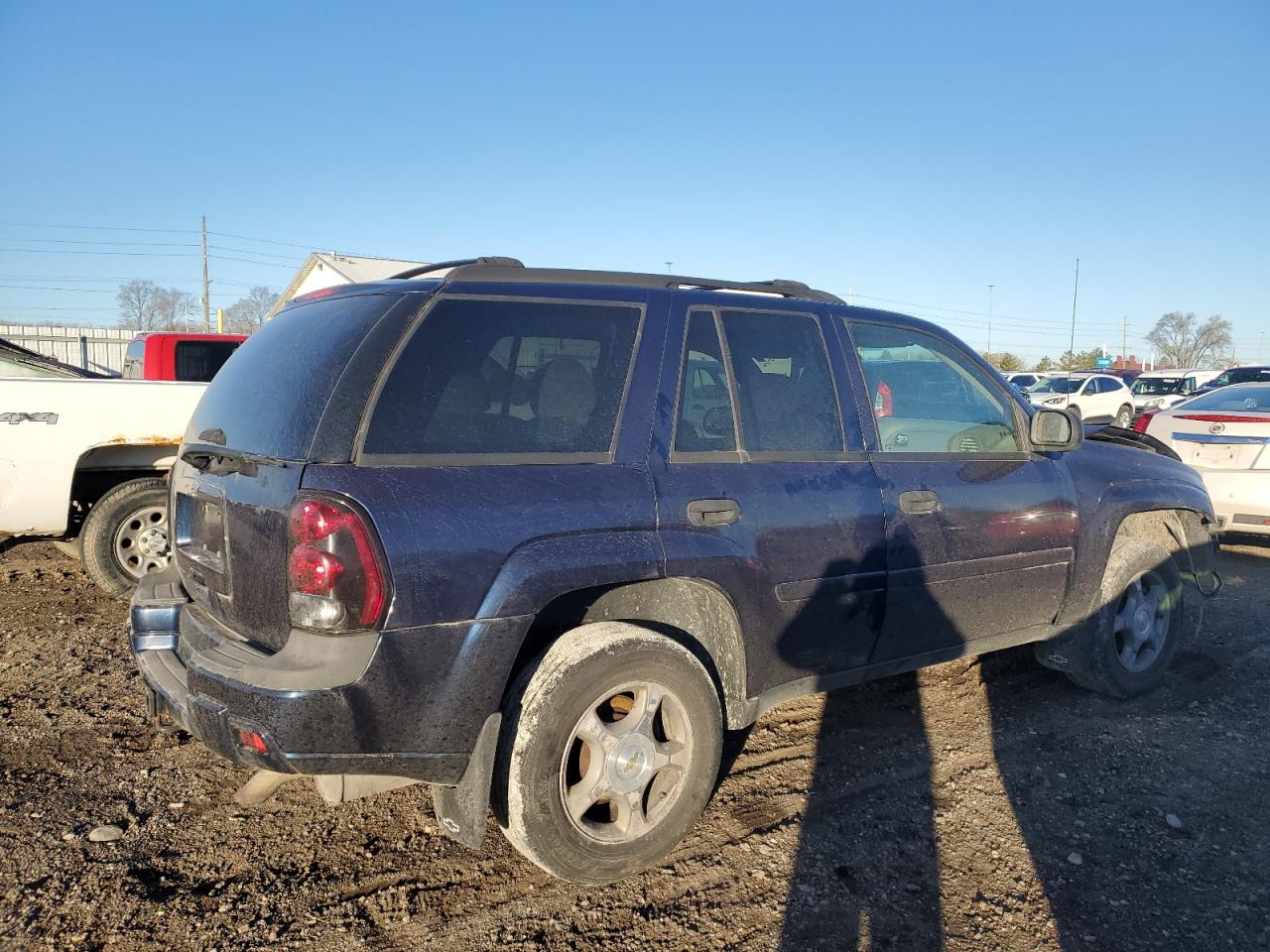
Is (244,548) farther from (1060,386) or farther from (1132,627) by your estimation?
(1060,386)

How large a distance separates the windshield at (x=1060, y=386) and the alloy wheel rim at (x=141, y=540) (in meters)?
23.5

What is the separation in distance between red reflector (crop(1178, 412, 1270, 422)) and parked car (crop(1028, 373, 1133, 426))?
52.8 ft

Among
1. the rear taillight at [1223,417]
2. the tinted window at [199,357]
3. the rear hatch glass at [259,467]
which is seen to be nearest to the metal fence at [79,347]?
the tinted window at [199,357]

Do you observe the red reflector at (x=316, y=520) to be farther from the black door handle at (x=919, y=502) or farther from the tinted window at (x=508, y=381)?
the black door handle at (x=919, y=502)

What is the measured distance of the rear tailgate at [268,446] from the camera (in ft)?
8.29

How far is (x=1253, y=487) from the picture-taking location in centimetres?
734

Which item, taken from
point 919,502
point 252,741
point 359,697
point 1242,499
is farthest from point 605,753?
point 1242,499

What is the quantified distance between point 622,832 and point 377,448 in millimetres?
1457

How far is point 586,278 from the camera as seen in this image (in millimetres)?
3186

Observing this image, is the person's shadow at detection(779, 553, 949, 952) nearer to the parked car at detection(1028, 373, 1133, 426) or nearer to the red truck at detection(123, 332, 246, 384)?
the red truck at detection(123, 332, 246, 384)

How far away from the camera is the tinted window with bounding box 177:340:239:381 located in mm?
9148

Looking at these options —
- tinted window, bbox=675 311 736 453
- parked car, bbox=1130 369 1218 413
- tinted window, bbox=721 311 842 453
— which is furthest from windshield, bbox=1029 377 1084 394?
tinted window, bbox=675 311 736 453

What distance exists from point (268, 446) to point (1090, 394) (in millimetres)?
25160

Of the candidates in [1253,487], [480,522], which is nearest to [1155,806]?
[480,522]
